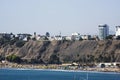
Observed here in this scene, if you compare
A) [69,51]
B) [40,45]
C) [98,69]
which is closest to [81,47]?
[69,51]

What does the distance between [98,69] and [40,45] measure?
42.4 meters

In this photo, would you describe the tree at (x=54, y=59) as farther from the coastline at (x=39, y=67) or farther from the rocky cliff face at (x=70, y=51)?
the coastline at (x=39, y=67)

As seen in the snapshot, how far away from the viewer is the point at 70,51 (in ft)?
612

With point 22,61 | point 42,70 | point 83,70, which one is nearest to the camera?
point 83,70

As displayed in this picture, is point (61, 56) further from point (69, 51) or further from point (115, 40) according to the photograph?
point (115, 40)

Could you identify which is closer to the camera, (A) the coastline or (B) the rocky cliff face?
(A) the coastline

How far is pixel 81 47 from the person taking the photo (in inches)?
7343

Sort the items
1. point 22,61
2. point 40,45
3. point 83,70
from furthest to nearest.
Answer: point 40,45, point 22,61, point 83,70

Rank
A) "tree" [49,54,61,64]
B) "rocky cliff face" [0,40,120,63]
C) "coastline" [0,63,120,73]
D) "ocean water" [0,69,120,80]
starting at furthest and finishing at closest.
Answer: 1. "tree" [49,54,61,64]
2. "rocky cliff face" [0,40,120,63]
3. "coastline" [0,63,120,73]
4. "ocean water" [0,69,120,80]

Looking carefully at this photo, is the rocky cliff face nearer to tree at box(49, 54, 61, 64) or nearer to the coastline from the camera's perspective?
tree at box(49, 54, 61, 64)

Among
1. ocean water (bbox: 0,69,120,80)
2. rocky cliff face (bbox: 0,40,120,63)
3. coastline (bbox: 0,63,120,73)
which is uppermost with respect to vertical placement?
rocky cliff face (bbox: 0,40,120,63)

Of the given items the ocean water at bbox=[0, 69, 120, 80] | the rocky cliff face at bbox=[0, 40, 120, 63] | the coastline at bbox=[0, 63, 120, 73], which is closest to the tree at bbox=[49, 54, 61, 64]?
the rocky cliff face at bbox=[0, 40, 120, 63]

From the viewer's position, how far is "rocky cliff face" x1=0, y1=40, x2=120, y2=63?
17625cm

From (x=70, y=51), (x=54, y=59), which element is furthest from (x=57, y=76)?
(x=70, y=51)
